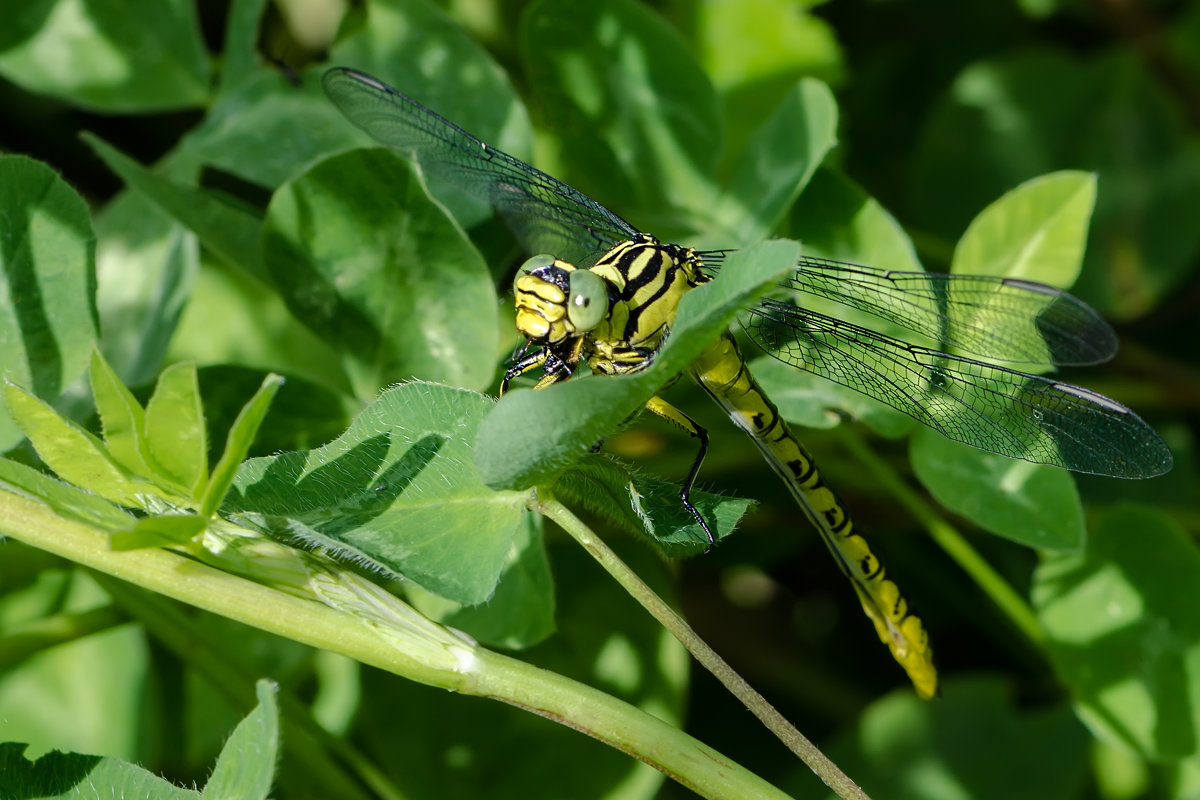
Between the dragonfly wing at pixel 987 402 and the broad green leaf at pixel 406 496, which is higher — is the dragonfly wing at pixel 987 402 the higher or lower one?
the lower one

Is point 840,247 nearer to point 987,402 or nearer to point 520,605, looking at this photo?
point 987,402

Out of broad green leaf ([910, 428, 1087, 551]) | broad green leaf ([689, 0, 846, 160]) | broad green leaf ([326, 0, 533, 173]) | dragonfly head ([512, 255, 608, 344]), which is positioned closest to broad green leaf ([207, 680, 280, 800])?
dragonfly head ([512, 255, 608, 344])

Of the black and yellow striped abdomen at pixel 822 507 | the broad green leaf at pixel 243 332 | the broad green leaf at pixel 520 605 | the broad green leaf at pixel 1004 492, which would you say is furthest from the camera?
the broad green leaf at pixel 243 332

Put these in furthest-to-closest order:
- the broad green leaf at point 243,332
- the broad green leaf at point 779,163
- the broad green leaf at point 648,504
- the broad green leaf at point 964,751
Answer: the broad green leaf at point 964,751 < the broad green leaf at point 243,332 < the broad green leaf at point 779,163 < the broad green leaf at point 648,504

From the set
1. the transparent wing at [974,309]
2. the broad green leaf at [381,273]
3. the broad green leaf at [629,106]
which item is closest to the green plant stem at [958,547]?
the transparent wing at [974,309]

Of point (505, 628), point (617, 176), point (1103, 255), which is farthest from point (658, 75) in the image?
point (1103, 255)

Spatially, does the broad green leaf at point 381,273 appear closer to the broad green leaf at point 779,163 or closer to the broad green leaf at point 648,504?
the broad green leaf at point 648,504
